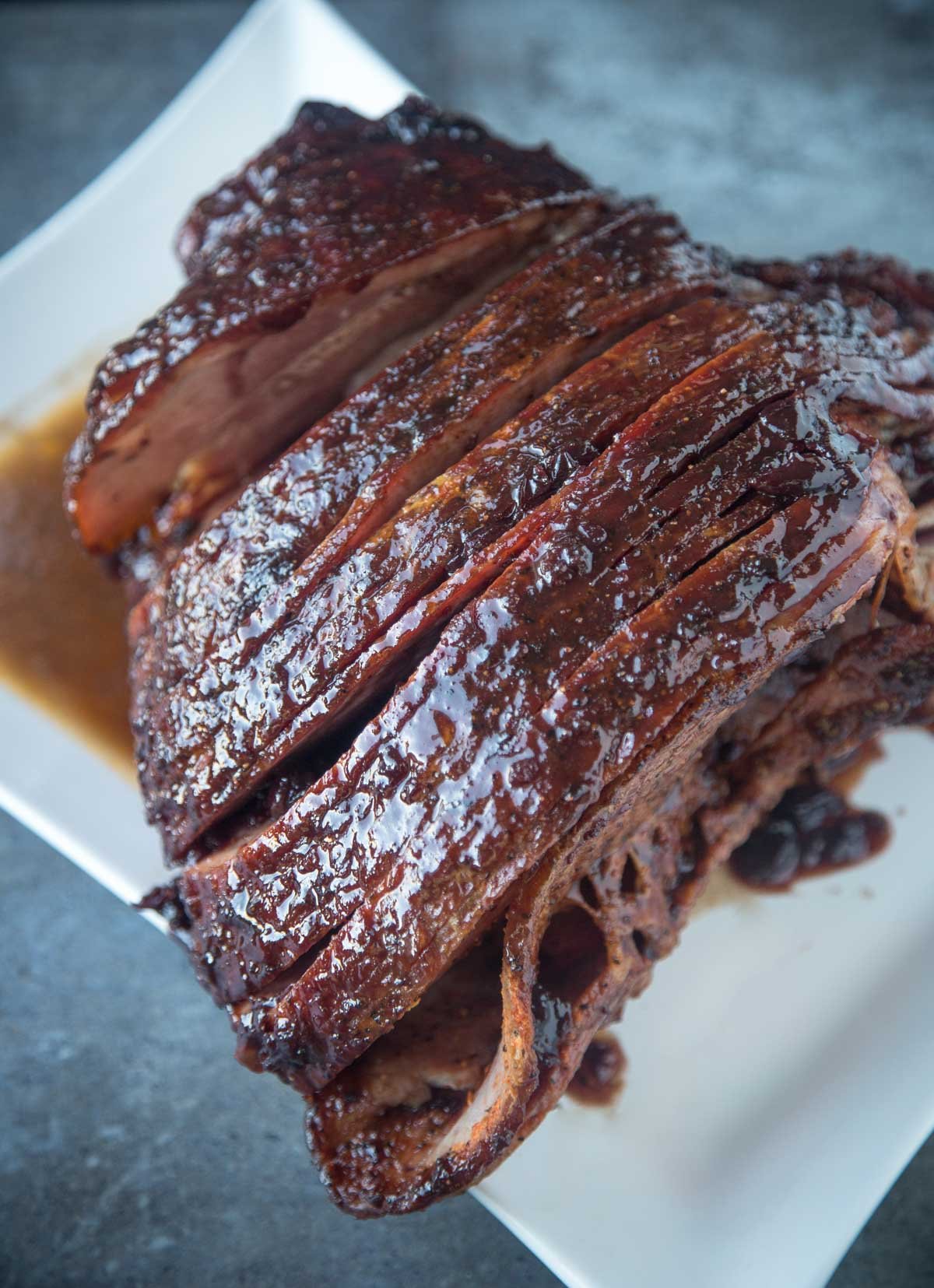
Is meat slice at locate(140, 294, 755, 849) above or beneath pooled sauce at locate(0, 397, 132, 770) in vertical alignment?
above

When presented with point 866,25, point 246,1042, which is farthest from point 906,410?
point 866,25

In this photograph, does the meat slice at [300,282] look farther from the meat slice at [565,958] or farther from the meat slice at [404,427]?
the meat slice at [565,958]

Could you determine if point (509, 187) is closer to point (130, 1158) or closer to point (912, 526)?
point (912, 526)

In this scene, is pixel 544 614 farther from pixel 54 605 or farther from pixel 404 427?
pixel 54 605

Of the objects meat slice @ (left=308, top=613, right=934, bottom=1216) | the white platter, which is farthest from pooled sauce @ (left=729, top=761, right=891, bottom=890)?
meat slice @ (left=308, top=613, right=934, bottom=1216)

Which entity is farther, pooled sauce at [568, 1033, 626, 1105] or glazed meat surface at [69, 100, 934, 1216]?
pooled sauce at [568, 1033, 626, 1105]

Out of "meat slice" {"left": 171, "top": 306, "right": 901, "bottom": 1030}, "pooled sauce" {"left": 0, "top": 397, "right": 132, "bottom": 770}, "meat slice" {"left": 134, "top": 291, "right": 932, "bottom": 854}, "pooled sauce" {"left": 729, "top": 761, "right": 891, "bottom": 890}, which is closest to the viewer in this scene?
"meat slice" {"left": 171, "top": 306, "right": 901, "bottom": 1030}

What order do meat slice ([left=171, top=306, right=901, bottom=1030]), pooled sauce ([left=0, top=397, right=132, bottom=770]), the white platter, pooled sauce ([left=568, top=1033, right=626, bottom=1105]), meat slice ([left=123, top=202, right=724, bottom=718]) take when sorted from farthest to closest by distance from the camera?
pooled sauce ([left=0, top=397, right=132, bottom=770]) → pooled sauce ([left=568, top=1033, right=626, bottom=1105]) → the white platter → meat slice ([left=123, top=202, right=724, bottom=718]) → meat slice ([left=171, top=306, right=901, bottom=1030])

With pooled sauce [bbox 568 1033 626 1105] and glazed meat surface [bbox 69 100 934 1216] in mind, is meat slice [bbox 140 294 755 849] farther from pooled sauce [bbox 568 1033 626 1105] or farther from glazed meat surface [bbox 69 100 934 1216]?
pooled sauce [bbox 568 1033 626 1105]
